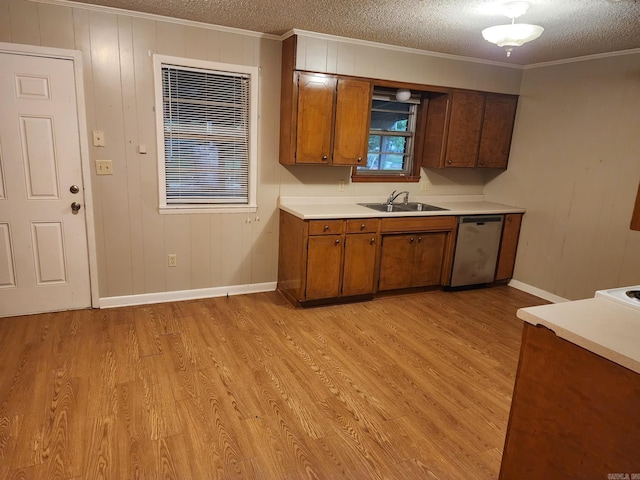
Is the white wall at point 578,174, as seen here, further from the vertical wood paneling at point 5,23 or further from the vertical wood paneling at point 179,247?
the vertical wood paneling at point 5,23

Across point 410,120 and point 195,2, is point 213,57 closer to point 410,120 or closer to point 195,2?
point 195,2

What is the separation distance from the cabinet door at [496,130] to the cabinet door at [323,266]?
6.60 feet

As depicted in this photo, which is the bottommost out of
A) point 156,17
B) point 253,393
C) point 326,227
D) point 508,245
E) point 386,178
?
point 253,393

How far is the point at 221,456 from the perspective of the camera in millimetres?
1920

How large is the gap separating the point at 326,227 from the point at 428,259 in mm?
1220

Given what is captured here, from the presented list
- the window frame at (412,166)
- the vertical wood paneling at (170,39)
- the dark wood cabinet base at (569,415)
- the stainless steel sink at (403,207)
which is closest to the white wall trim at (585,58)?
the window frame at (412,166)

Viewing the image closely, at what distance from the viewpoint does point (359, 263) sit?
3789mm

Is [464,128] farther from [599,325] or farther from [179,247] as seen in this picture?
[599,325]

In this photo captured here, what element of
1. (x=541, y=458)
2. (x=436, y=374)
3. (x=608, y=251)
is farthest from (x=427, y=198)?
(x=541, y=458)

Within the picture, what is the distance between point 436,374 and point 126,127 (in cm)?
301

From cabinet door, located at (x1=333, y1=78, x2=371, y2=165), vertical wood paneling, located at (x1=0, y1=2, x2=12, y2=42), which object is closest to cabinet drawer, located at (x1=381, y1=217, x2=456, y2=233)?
cabinet door, located at (x1=333, y1=78, x2=371, y2=165)

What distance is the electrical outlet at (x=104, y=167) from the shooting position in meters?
3.30

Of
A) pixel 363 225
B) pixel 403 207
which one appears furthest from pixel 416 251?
pixel 363 225

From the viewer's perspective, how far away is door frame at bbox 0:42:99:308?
2959mm
